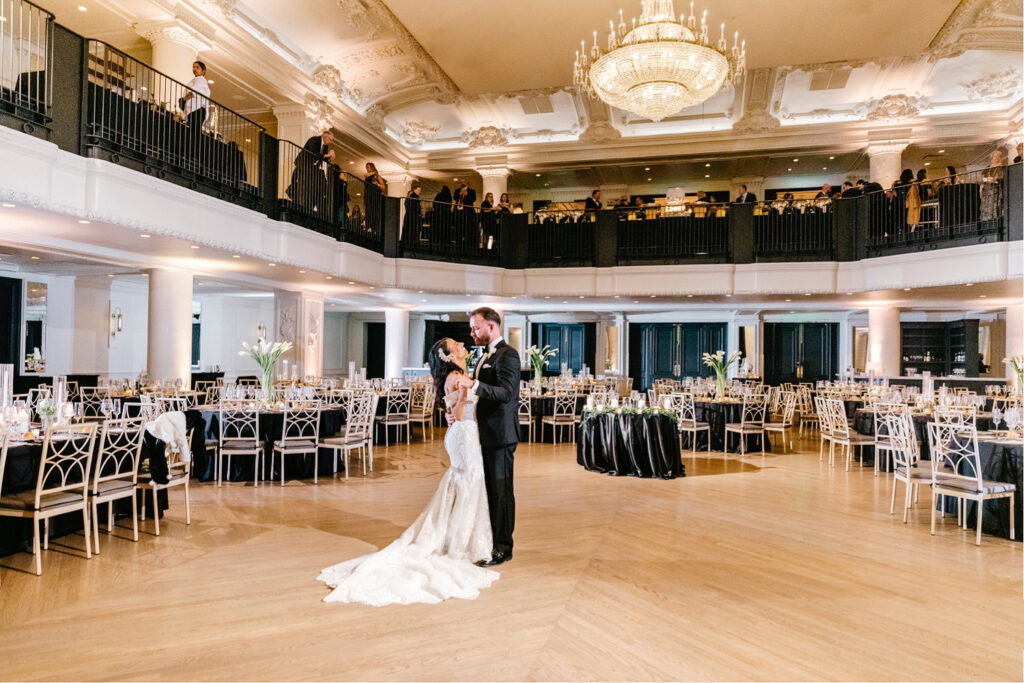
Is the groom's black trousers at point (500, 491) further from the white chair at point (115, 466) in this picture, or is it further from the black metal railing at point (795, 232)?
the black metal railing at point (795, 232)

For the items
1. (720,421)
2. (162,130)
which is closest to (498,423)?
(162,130)

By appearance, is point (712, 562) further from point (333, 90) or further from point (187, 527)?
point (333, 90)

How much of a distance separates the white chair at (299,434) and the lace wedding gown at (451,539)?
3.20 m

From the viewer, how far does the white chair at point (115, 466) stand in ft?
15.3

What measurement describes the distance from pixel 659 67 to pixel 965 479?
192 inches

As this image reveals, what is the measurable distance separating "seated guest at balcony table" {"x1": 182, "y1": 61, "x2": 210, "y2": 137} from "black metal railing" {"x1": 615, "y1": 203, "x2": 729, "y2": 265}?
814 cm

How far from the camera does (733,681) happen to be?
9.36 ft

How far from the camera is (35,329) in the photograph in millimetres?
12820

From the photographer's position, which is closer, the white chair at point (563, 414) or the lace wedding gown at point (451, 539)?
the lace wedding gown at point (451, 539)

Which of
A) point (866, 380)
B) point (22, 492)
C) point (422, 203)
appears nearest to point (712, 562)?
point (22, 492)

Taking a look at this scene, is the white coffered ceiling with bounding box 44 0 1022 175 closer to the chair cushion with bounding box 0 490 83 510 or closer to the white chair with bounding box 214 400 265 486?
the white chair with bounding box 214 400 265 486

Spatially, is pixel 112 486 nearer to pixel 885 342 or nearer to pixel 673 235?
pixel 673 235

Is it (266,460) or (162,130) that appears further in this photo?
(266,460)

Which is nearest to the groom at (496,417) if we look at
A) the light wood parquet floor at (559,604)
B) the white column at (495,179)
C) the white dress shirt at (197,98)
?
the light wood parquet floor at (559,604)
